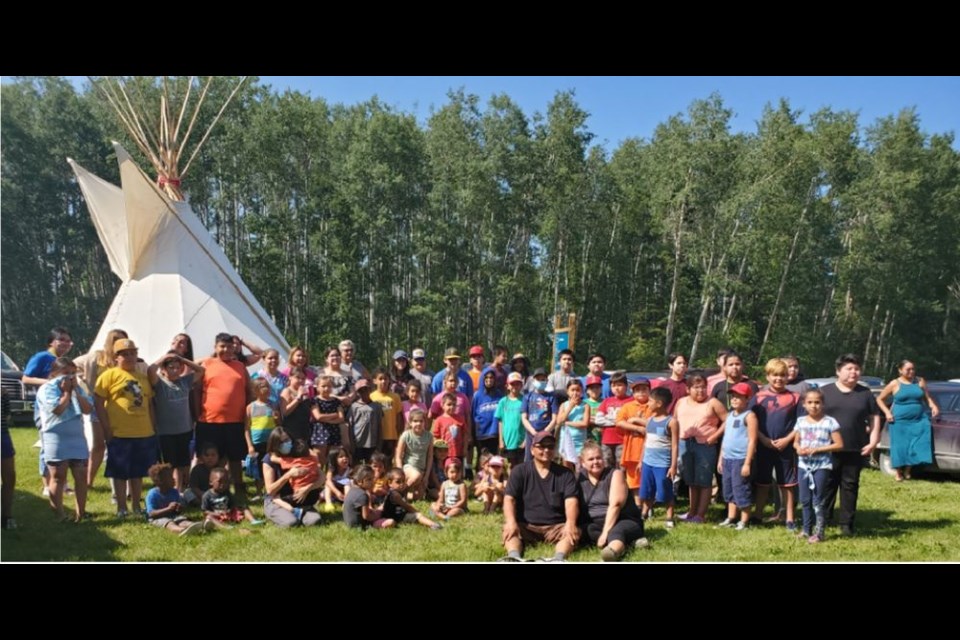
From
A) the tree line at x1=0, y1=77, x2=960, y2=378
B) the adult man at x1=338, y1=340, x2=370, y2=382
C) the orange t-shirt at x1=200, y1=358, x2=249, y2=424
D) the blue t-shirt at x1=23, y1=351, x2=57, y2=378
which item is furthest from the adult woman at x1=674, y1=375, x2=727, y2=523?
the tree line at x1=0, y1=77, x2=960, y2=378

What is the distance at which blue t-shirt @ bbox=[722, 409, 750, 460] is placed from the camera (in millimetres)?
6551

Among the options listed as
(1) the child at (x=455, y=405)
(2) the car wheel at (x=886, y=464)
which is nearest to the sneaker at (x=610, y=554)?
(1) the child at (x=455, y=405)

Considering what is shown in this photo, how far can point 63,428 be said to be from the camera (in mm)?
6359

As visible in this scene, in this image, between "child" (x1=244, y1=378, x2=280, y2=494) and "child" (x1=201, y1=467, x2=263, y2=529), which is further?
"child" (x1=244, y1=378, x2=280, y2=494)

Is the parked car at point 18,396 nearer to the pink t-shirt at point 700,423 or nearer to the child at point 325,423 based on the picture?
the child at point 325,423

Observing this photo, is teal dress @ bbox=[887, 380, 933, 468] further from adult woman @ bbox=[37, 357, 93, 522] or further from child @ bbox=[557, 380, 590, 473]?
adult woman @ bbox=[37, 357, 93, 522]

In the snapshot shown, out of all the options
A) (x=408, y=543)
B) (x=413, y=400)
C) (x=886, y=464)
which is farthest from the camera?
(x=886, y=464)

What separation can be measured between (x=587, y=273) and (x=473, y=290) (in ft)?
16.7

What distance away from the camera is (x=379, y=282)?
27.1 meters

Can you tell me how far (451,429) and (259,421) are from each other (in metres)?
1.95

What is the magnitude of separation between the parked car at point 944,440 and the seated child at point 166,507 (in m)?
7.86

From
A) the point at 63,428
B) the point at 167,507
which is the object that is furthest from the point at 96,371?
Answer: the point at 167,507

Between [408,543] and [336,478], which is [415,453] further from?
[408,543]

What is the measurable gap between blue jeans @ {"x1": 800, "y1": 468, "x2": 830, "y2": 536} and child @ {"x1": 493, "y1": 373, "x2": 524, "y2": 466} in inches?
111
